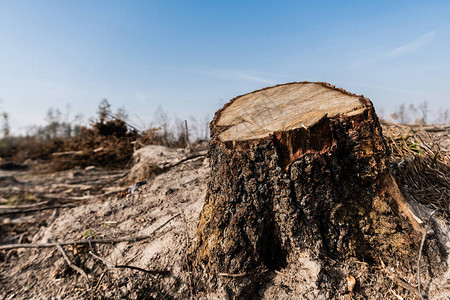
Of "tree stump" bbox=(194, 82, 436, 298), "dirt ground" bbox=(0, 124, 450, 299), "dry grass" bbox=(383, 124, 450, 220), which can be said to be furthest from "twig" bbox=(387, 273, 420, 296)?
"dry grass" bbox=(383, 124, 450, 220)

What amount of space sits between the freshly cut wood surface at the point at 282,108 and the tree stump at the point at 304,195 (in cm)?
1

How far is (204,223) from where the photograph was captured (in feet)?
6.96

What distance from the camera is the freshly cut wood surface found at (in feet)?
6.40

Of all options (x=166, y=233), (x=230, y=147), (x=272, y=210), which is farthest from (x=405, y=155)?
(x=166, y=233)

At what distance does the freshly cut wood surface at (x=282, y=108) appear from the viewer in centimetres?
195

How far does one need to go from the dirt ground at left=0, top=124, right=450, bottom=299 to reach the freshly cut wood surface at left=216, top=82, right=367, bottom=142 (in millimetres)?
984

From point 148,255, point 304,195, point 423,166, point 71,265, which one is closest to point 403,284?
point 304,195

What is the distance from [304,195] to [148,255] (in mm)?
1547

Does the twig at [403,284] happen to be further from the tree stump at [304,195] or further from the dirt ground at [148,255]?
the tree stump at [304,195]

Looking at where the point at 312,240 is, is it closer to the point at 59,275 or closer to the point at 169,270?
the point at 169,270

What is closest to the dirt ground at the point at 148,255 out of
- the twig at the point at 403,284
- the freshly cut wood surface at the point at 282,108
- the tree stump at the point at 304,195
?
the twig at the point at 403,284

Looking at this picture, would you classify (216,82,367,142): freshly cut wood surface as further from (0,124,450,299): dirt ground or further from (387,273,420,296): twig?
(387,273,420,296): twig

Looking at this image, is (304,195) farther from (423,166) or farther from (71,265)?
(71,265)

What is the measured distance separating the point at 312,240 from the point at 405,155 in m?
2.00
